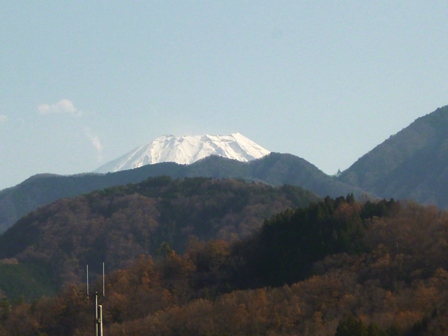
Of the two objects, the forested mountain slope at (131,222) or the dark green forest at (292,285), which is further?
the forested mountain slope at (131,222)

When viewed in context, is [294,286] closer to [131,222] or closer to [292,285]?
[292,285]

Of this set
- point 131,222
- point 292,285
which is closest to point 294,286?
point 292,285

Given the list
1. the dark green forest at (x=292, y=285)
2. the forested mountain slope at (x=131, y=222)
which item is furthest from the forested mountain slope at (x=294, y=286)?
the forested mountain slope at (x=131, y=222)

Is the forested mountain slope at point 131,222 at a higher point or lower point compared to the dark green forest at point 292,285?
higher

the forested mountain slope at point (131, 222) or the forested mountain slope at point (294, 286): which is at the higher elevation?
the forested mountain slope at point (131, 222)

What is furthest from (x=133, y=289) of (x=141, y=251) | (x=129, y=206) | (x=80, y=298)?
(x=129, y=206)

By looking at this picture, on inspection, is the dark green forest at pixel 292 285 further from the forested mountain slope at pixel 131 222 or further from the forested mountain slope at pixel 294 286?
the forested mountain slope at pixel 131 222

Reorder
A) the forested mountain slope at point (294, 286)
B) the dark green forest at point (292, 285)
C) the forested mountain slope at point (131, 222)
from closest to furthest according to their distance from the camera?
the forested mountain slope at point (294, 286), the dark green forest at point (292, 285), the forested mountain slope at point (131, 222)

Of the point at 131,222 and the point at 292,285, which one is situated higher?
the point at 131,222

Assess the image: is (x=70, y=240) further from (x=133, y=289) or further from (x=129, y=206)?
(x=133, y=289)

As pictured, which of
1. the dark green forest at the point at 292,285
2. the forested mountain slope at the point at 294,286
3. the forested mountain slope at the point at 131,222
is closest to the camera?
the forested mountain slope at the point at 294,286

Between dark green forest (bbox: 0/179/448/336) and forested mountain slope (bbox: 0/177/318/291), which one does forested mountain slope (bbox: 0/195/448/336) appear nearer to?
dark green forest (bbox: 0/179/448/336)

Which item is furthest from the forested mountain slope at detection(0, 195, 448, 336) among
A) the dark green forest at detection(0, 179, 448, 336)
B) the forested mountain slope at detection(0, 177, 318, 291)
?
the forested mountain slope at detection(0, 177, 318, 291)

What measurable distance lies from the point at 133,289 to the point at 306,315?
2311 cm
